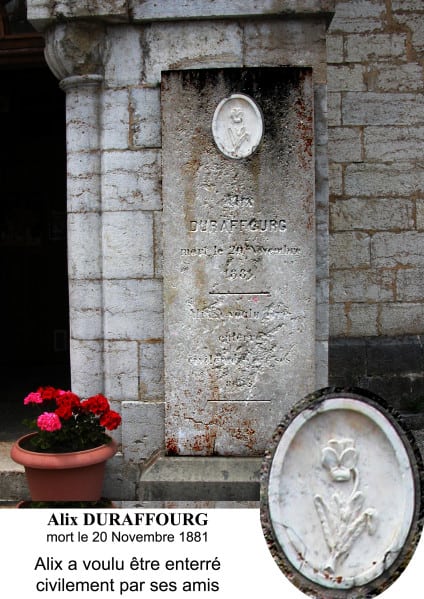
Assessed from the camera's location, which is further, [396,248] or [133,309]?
[396,248]

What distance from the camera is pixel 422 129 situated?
15.6 ft

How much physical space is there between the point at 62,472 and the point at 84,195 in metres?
1.39

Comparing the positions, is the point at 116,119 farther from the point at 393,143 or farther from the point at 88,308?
the point at 393,143

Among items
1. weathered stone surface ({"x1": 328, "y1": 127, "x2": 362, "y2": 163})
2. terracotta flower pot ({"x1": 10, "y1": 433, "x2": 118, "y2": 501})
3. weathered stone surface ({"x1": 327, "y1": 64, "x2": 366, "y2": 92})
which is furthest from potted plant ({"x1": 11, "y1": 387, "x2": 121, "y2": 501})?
weathered stone surface ({"x1": 327, "y1": 64, "x2": 366, "y2": 92})

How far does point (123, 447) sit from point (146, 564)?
119 cm

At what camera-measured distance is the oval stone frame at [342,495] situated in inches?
80.6

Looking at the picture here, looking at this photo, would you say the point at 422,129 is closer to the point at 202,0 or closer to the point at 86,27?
the point at 202,0

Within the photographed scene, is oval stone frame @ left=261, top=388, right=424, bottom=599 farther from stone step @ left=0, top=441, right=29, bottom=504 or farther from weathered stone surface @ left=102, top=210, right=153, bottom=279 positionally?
stone step @ left=0, top=441, right=29, bottom=504

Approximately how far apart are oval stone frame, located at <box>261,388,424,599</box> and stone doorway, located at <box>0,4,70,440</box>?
555 cm

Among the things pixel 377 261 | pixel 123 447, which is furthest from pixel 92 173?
pixel 377 261

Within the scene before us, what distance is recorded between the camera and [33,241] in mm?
7613

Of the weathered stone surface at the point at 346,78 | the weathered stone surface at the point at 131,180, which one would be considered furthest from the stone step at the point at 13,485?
the weathered stone surface at the point at 346,78

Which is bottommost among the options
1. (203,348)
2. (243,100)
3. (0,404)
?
(0,404)

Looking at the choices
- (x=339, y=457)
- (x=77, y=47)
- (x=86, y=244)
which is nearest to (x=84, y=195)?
(x=86, y=244)
